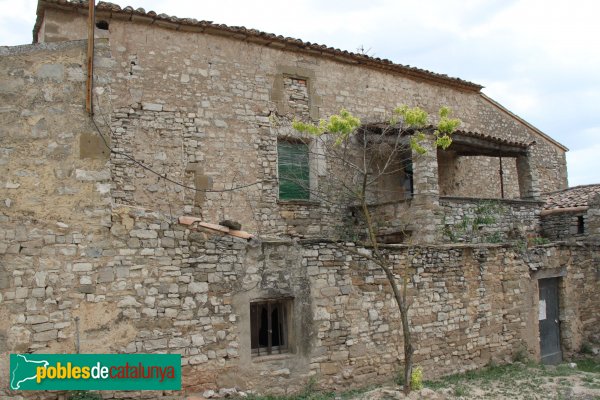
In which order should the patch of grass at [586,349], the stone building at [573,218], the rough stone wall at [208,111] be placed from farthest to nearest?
the stone building at [573,218] → the patch of grass at [586,349] → the rough stone wall at [208,111]

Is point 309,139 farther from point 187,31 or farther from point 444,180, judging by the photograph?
point 444,180

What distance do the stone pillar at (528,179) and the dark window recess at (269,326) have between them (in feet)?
29.4

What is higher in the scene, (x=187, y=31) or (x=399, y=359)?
(x=187, y=31)

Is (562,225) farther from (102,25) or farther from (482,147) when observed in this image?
(102,25)

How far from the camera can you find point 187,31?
11477 millimetres

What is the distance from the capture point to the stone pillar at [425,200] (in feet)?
38.0

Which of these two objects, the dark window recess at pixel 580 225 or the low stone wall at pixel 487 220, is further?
the dark window recess at pixel 580 225

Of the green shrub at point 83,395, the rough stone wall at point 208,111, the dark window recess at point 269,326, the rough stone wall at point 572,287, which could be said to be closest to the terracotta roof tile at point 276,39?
the rough stone wall at point 208,111

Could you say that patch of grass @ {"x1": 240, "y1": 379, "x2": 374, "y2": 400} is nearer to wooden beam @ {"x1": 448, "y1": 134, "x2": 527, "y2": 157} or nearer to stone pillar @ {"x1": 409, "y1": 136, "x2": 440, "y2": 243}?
stone pillar @ {"x1": 409, "y1": 136, "x2": 440, "y2": 243}

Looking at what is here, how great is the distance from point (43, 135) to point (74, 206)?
1.02 m

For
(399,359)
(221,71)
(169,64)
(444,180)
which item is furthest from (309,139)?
(399,359)

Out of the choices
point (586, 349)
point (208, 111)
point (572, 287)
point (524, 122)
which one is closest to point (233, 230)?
point (208, 111)

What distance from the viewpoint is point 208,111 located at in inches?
456

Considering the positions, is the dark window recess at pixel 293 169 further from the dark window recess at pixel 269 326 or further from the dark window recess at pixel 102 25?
the dark window recess at pixel 269 326
